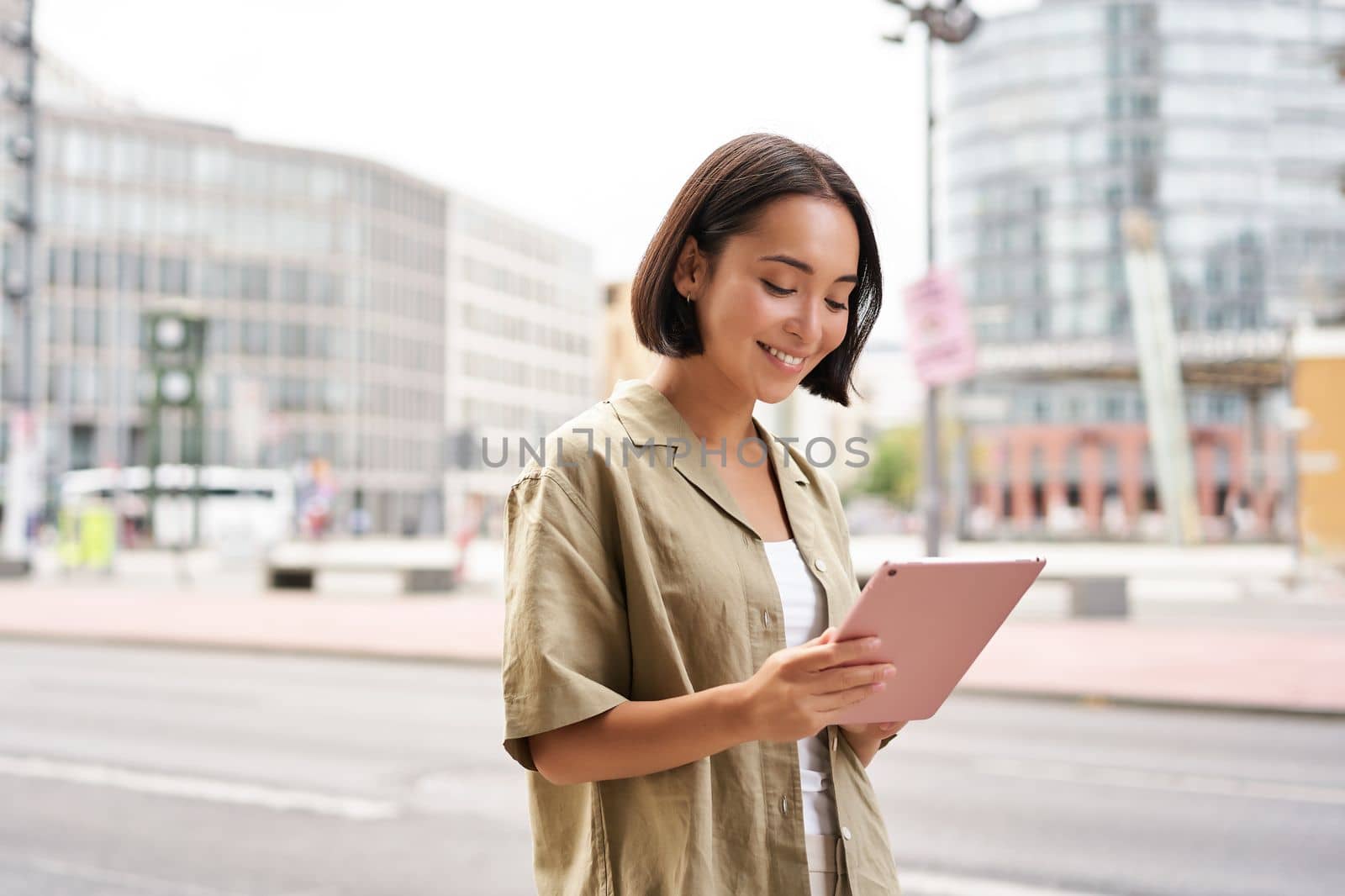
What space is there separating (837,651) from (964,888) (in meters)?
4.84

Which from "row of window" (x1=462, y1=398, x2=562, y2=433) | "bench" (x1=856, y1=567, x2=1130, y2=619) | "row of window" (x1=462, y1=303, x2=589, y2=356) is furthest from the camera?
"row of window" (x1=462, y1=303, x2=589, y2=356)

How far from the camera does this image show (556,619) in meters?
1.70

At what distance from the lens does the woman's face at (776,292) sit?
1.87m

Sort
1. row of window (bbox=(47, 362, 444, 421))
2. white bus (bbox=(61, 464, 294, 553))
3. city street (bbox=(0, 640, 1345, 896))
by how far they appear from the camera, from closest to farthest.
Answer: city street (bbox=(0, 640, 1345, 896)) < white bus (bbox=(61, 464, 294, 553)) < row of window (bbox=(47, 362, 444, 421))

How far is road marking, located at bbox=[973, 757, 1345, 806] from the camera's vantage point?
312 inches

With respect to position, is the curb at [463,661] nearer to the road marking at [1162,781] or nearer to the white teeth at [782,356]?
the road marking at [1162,781]

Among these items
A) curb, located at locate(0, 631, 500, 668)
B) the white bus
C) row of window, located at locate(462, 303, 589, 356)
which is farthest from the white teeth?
row of window, located at locate(462, 303, 589, 356)

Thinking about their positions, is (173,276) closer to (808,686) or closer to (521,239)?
(521,239)

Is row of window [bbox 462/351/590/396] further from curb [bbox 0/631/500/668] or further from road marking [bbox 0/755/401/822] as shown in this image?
road marking [bbox 0/755/401/822]

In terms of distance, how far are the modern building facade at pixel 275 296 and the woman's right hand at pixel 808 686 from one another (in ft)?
244

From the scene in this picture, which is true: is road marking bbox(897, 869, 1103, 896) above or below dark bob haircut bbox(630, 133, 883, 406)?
below

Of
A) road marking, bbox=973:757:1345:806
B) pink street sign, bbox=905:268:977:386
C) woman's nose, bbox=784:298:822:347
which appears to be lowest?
road marking, bbox=973:757:1345:806

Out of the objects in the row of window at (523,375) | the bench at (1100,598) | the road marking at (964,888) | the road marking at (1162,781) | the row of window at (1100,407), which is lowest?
the road marking at (1162,781)

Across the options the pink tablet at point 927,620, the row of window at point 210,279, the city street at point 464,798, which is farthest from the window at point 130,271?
the pink tablet at point 927,620
